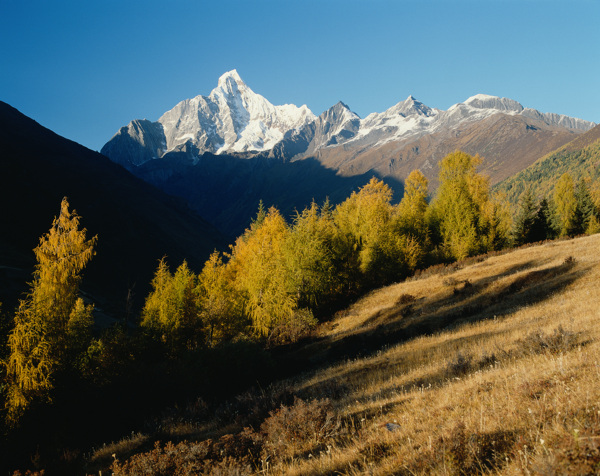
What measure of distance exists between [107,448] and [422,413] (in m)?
8.88

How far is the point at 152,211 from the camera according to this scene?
466 ft

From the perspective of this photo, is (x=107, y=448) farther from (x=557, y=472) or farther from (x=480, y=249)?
(x=480, y=249)

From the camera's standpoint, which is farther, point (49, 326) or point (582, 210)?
point (582, 210)

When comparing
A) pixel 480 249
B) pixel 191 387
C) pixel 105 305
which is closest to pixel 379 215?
pixel 480 249

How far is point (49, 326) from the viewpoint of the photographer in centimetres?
1377

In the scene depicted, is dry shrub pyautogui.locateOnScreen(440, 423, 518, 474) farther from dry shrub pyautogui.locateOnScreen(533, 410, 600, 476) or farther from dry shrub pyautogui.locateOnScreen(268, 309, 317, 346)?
dry shrub pyautogui.locateOnScreen(268, 309, 317, 346)

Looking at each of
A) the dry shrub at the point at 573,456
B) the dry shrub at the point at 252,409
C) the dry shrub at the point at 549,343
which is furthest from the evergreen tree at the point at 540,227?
the dry shrub at the point at 573,456

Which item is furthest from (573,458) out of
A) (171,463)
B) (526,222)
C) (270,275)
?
(526,222)

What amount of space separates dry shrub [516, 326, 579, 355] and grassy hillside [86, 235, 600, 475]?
0.18ft

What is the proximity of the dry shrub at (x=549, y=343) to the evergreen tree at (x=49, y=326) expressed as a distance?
54.2 ft

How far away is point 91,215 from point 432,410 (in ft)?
421

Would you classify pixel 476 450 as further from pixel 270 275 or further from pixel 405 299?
pixel 270 275

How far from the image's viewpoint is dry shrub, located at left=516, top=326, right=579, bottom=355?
7270 millimetres

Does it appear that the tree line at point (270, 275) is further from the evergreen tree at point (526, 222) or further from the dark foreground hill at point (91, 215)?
the dark foreground hill at point (91, 215)
